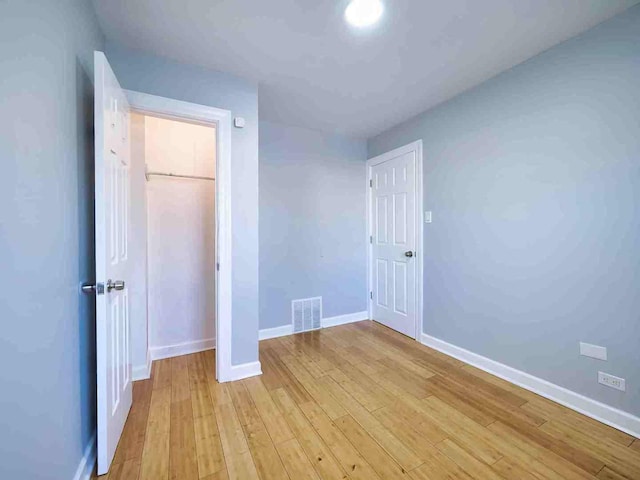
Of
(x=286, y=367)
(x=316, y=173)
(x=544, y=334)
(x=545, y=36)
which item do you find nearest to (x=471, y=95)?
(x=545, y=36)

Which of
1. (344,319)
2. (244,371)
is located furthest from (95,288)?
(344,319)

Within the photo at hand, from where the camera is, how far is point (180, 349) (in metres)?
2.51

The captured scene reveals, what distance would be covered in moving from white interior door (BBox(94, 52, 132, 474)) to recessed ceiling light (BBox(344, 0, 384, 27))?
1303mm

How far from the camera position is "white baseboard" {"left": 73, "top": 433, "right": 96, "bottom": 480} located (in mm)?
1166

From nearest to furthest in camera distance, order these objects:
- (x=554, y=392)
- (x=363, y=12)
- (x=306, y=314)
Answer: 1. (x=363, y=12)
2. (x=554, y=392)
3. (x=306, y=314)

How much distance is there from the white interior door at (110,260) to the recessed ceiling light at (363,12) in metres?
1.30

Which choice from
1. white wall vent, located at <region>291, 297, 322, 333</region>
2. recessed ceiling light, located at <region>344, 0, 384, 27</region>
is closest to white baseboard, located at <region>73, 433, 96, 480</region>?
white wall vent, located at <region>291, 297, 322, 333</region>

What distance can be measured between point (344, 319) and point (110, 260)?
8.76ft

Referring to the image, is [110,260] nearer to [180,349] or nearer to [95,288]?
[95,288]

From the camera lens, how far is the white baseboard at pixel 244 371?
2076 mm

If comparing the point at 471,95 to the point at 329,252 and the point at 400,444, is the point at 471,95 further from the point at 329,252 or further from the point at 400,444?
the point at 400,444

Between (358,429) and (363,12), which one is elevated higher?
(363,12)

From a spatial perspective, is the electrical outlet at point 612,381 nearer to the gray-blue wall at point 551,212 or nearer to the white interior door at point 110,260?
the gray-blue wall at point 551,212

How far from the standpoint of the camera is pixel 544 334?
74.1 inches
